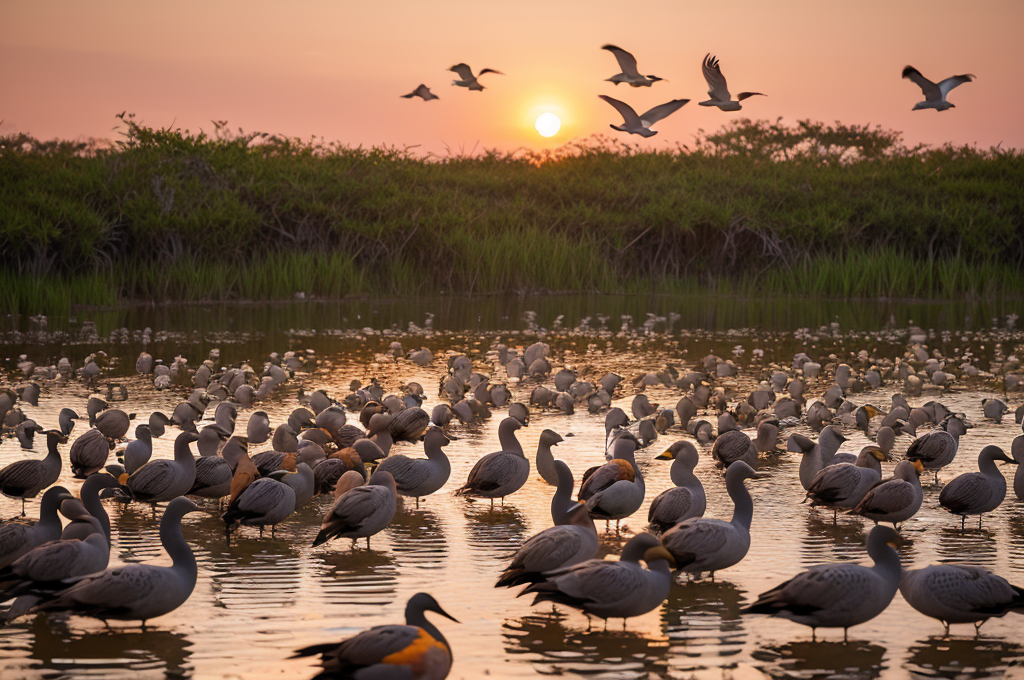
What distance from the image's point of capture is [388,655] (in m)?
4.54

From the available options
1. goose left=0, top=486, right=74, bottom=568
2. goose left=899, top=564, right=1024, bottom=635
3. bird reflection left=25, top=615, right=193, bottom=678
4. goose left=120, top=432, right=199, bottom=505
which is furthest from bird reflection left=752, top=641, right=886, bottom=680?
goose left=120, top=432, right=199, bottom=505

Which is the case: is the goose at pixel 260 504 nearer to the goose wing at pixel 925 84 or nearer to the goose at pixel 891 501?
the goose at pixel 891 501

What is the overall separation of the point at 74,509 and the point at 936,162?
148ft

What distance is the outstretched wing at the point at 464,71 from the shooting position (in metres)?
20.5

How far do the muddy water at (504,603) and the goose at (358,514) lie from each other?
0.57ft

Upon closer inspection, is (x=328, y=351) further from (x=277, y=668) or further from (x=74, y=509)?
(x=277, y=668)

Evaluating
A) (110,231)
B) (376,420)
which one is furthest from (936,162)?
(376,420)

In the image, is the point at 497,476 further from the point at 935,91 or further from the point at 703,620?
the point at 935,91

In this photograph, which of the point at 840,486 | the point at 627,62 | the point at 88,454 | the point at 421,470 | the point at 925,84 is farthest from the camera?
the point at 627,62

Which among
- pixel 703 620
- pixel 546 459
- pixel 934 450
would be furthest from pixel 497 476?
pixel 934 450

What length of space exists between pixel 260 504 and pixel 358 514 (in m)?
0.75

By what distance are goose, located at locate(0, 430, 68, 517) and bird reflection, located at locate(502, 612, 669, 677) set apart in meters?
4.27

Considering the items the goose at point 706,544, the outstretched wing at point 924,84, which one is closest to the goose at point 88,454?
the goose at point 706,544

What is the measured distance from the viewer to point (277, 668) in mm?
5031
